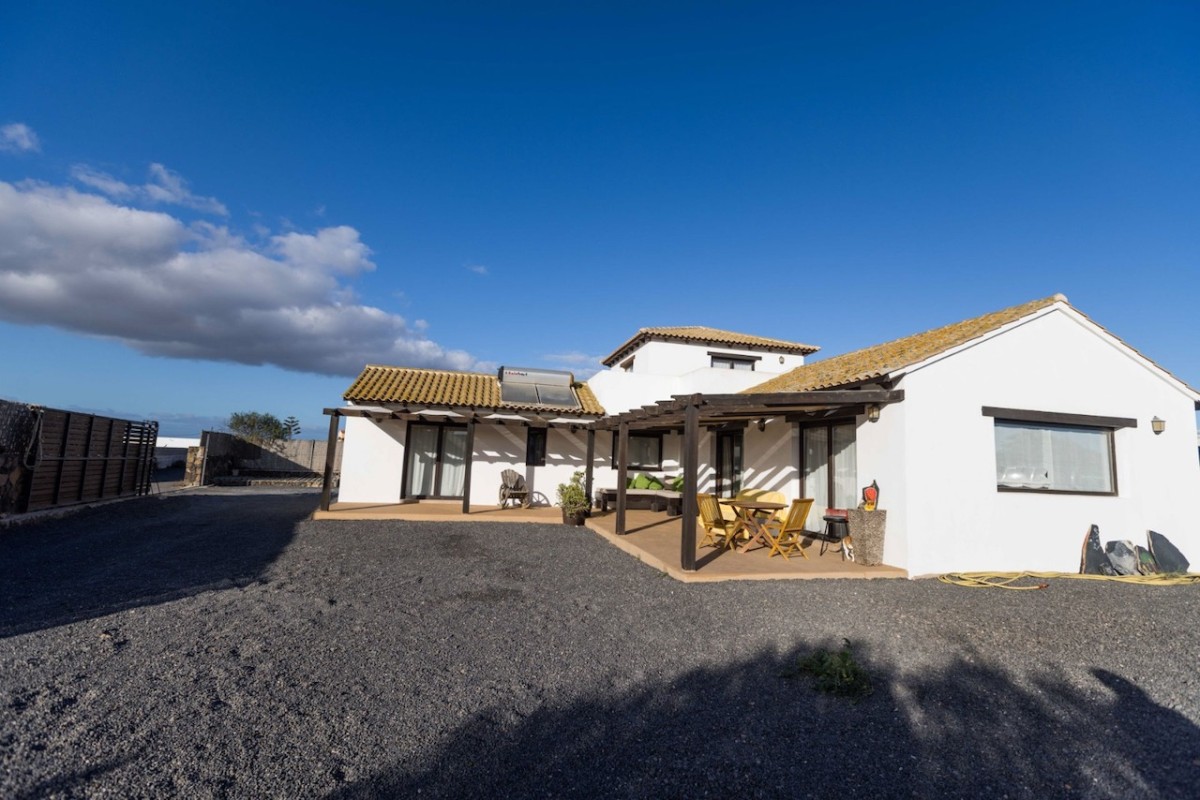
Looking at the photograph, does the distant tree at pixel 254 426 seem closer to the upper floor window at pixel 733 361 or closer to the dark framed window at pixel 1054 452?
the upper floor window at pixel 733 361

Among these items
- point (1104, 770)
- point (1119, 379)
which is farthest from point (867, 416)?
point (1104, 770)

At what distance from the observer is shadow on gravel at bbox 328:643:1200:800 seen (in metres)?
2.71

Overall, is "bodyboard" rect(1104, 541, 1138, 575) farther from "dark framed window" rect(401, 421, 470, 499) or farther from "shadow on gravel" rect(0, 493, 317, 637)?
"dark framed window" rect(401, 421, 470, 499)

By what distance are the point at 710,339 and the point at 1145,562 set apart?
12.6m

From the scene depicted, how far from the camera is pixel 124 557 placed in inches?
285

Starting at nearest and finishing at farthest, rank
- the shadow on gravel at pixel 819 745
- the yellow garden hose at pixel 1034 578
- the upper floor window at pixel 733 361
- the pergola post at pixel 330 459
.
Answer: the shadow on gravel at pixel 819 745, the yellow garden hose at pixel 1034 578, the pergola post at pixel 330 459, the upper floor window at pixel 733 361

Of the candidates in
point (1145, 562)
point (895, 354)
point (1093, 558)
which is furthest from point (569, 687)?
point (1145, 562)

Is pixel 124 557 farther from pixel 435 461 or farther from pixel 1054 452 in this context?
pixel 1054 452

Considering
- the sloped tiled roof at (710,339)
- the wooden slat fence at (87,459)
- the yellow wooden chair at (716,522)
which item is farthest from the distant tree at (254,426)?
the yellow wooden chair at (716,522)

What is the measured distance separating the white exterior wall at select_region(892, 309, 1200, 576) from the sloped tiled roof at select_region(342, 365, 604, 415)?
855cm

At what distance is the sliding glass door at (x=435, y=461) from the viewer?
45.8ft

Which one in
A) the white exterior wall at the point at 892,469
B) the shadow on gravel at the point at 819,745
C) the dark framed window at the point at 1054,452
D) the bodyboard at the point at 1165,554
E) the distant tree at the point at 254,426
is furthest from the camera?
the distant tree at the point at 254,426

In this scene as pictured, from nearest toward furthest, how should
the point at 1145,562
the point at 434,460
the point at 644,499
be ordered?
the point at 1145,562 < the point at 434,460 < the point at 644,499

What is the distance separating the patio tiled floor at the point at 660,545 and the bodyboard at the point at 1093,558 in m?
3.05
